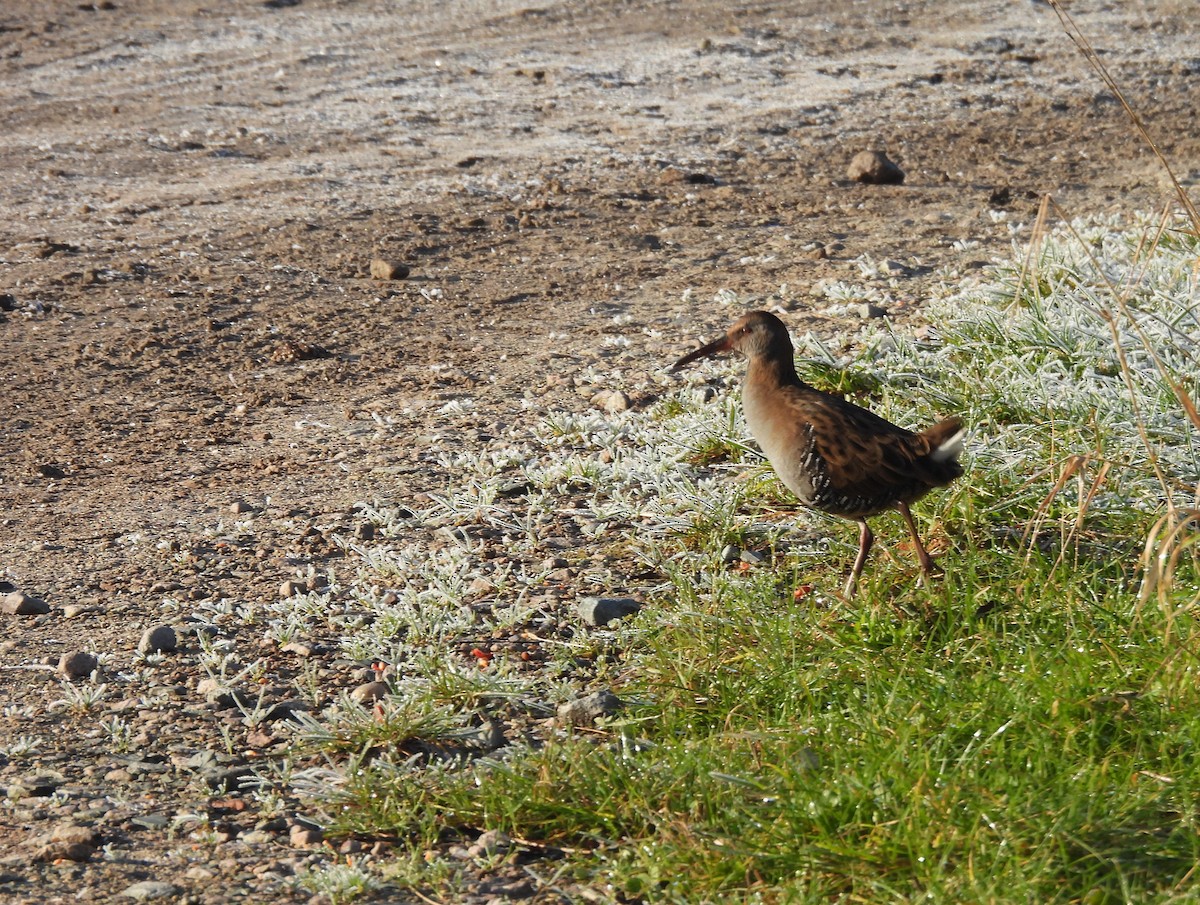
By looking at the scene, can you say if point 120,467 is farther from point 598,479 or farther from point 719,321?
point 719,321

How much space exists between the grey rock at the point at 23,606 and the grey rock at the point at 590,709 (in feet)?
5.80

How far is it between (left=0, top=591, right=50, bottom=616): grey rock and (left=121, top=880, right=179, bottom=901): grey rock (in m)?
1.53

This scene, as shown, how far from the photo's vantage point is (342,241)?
7934 millimetres

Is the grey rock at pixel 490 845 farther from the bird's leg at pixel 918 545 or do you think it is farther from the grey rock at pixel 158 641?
the bird's leg at pixel 918 545

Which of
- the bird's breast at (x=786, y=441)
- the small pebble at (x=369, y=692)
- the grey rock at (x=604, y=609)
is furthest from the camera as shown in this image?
the grey rock at (x=604, y=609)

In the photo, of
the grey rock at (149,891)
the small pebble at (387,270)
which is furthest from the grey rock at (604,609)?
the small pebble at (387,270)

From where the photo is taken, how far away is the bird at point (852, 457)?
412cm

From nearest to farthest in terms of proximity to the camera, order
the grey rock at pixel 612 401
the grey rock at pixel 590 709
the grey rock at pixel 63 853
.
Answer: the grey rock at pixel 63 853 < the grey rock at pixel 590 709 < the grey rock at pixel 612 401

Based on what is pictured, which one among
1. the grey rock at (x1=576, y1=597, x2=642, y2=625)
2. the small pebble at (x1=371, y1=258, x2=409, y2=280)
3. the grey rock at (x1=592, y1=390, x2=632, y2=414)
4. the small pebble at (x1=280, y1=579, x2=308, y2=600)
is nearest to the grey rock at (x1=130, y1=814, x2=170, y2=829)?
the small pebble at (x1=280, y1=579, x2=308, y2=600)

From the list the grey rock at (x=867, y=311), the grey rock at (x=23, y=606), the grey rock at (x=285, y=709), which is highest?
the grey rock at (x=867, y=311)

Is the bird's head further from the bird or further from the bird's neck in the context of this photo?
the bird

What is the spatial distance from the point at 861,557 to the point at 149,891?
7.36ft

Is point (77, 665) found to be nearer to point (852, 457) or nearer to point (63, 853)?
point (63, 853)

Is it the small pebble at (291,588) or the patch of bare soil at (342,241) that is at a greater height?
the patch of bare soil at (342,241)
